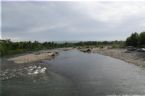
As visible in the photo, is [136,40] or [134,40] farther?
[134,40]

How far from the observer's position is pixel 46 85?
107 feet

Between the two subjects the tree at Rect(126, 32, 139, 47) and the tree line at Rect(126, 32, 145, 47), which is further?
the tree at Rect(126, 32, 139, 47)

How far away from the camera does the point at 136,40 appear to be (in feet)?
418

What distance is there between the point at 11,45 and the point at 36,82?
119 meters

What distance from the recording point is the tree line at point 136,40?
11769cm

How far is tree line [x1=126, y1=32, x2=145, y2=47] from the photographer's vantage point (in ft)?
386

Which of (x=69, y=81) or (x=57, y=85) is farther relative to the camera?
(x=69, y=81)

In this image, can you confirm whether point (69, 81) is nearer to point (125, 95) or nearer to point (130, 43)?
point (125, 95)

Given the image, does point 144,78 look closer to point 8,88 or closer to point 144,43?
point 8,88

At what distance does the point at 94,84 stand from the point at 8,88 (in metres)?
12.6

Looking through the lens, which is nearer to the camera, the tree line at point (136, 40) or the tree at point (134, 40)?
the tree line at point (136, 40)

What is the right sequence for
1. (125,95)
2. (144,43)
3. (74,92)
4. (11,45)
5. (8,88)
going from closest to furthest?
(125,95)
(74,92)
(8,88)
(144,43)
(11,45)

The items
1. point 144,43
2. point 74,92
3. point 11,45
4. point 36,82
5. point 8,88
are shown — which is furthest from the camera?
point 11,45

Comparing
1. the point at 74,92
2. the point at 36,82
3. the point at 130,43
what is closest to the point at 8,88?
the point at 36,82
